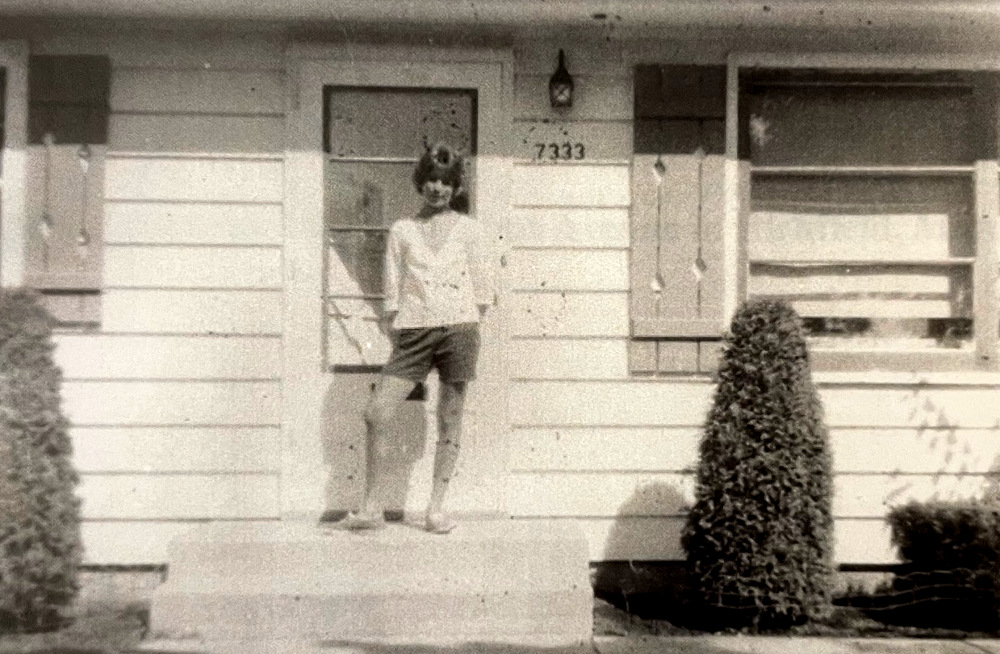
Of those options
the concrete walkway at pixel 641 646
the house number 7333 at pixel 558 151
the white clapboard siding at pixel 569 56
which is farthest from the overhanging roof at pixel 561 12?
the concrete walkway at pixel 641 646

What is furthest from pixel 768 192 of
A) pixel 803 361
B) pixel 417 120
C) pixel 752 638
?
pixel 752 638

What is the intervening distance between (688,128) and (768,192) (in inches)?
23.4

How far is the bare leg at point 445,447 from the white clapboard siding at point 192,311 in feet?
3.45

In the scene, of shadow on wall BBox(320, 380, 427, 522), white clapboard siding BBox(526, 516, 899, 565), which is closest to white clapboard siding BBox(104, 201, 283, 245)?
shadow on wall BBox(320, 380, 427, 522)

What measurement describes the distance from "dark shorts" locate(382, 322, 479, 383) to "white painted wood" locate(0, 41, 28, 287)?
2059 millimetres

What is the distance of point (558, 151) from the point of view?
5.58 meters

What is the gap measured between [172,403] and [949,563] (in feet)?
13.3

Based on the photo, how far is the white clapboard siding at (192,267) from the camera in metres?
5.47

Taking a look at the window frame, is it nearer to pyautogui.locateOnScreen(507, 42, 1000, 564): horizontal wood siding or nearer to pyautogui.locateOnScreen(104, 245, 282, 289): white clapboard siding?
pyautogui.locateOnScreen(507, 42, 1000, 564): horizontal wood siding

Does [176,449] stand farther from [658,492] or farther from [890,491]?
[890,491]

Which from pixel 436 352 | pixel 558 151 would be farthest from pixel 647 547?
pixel 558 151

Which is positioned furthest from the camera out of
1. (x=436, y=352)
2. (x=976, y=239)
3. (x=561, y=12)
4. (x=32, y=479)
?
(x=976, y=239)

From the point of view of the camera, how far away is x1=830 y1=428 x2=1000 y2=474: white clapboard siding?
5.63 m

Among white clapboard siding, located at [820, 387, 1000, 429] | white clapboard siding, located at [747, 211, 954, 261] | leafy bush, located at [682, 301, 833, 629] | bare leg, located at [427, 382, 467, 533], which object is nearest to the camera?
leafy bush, located at [682, 301, 833, 629]
